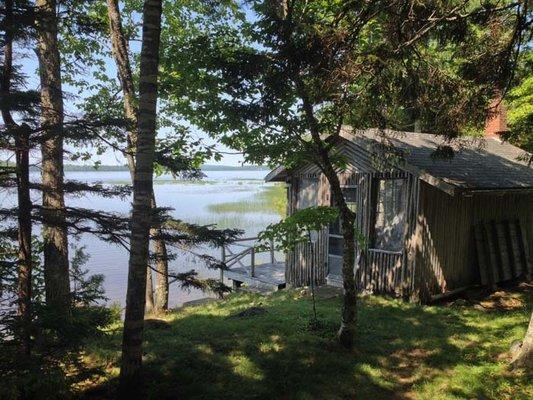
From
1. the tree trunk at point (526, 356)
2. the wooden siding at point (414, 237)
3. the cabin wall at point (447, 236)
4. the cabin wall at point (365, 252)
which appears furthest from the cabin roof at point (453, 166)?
the tree trunk at point (526, 356)

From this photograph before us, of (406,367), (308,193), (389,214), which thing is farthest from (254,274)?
(406,367)

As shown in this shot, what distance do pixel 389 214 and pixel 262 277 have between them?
211 inches

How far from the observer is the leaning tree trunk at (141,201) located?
16.1 feet

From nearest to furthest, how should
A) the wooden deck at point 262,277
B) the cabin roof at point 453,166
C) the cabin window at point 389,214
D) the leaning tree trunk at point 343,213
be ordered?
1. the leaning tree trunk at point 343,213
2. the cabin roof at point 453,166
3. the cabin window at point 389,214
4. the wooden deck at point 262,277

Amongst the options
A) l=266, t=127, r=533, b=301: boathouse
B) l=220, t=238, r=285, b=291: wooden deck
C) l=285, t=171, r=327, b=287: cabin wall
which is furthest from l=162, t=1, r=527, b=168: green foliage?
l=220, t=238, r=285, b=291: wooden deck

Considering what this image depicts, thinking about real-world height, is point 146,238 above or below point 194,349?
above

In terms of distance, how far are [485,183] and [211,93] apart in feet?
26.0

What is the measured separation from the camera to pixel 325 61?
6.43m

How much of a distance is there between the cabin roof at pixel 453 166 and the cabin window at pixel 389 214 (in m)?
0.84

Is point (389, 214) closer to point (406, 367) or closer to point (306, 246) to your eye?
point (306, 246)

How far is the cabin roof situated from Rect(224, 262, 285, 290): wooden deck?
342 centimetres

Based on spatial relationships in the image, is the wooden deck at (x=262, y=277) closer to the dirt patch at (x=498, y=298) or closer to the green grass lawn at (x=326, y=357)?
the green grass lawn at (x=326, y=357)

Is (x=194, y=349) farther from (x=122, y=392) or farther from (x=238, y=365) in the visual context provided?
(x=122, y=392)

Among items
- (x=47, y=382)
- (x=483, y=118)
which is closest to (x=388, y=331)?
(x=483, y=118)
